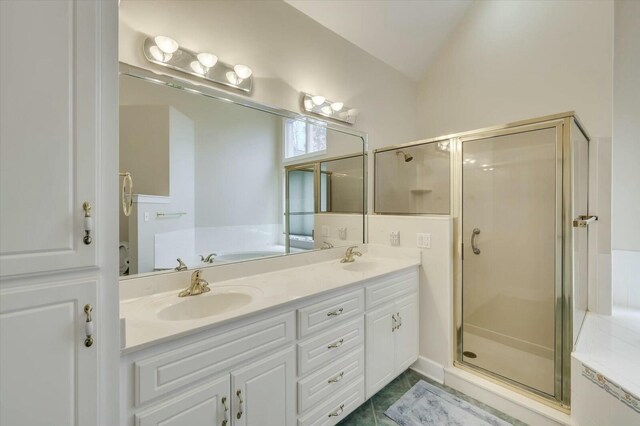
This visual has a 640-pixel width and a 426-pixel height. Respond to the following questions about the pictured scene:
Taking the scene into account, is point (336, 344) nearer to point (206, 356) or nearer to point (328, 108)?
point (206, 356)

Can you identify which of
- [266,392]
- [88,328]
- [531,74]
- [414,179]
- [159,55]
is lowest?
[266,392]

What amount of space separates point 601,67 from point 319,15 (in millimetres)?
2329

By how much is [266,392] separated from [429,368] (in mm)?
1521

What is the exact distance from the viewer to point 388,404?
1840mm

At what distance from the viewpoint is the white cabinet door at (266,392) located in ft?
3.70

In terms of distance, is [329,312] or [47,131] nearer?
[47,131]

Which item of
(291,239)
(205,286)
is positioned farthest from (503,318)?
(205,286)

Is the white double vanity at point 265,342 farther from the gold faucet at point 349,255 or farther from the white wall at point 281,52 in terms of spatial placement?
the white wall at point 281,52

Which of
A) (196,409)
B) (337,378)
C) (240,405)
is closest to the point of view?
(196,409)

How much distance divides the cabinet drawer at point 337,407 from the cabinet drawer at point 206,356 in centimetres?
46

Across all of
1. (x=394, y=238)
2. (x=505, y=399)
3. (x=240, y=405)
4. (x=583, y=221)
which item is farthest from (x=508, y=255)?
(x=240, y=405)

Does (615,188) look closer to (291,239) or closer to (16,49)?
(291,239)

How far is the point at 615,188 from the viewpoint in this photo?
2.50 m

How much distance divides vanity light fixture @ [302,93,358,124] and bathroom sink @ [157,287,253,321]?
147 centimetres
